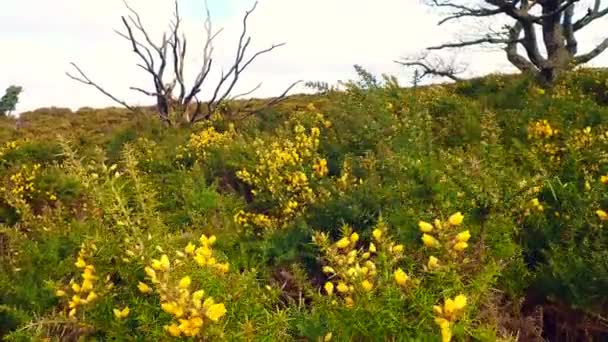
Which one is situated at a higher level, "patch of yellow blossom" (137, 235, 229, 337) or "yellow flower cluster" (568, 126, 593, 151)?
"yellow flower cluster" (568, 126, 593, 151)

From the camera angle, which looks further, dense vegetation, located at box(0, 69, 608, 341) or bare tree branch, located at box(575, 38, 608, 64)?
bare tree branch, located at box(575, 38, 608, 64)

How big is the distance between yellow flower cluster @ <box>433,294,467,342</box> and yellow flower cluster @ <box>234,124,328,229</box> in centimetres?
291

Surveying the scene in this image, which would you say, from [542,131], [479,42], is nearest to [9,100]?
[479,42]

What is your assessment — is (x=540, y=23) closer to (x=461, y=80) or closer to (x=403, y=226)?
(x=461, y=80)

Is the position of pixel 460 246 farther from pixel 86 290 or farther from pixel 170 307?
pixel 86 290

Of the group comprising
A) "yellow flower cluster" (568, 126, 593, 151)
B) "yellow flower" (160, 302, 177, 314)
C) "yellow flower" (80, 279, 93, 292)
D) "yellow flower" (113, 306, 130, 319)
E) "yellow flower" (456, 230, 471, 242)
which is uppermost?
"yellow flower" (456, 230, 471, 242)

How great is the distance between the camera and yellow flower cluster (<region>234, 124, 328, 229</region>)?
17.5 feet

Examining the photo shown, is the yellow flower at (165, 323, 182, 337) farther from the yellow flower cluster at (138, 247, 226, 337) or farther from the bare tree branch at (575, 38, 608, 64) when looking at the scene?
the bare tree branch at (575, 38, 608, 64)

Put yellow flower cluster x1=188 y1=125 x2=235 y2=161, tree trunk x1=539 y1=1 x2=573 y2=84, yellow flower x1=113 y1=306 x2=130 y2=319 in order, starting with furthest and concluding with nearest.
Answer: tree trunk x1=539 y1=1 x2=573 y2=84
yellow flower cluster x1=188 y1=125 x2=235 y2=161
yellow flower x1=113 y1=306 x2=130 y2=319

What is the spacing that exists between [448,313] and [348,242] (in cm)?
55

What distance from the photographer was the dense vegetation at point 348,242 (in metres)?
2.34

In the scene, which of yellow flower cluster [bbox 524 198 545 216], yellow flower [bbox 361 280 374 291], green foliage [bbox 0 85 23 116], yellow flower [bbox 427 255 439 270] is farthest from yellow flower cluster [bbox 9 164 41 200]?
green foliage [bbox 0 85 23 116]

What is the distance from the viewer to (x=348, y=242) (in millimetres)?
2494

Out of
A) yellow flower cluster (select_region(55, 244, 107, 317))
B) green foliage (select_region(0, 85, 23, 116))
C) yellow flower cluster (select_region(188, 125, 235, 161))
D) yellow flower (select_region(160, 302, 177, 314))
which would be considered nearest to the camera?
yellow flower (select_region(160, 302, 177, 314))
